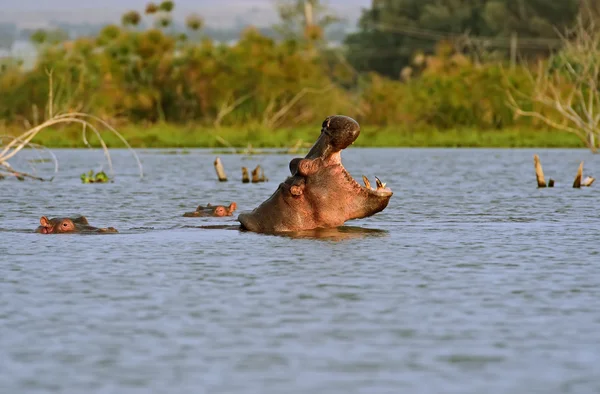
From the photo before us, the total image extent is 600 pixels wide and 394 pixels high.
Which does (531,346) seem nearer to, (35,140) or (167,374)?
(167,374)

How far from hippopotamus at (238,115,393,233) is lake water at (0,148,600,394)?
34cm

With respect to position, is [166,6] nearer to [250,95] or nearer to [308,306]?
[250,95]

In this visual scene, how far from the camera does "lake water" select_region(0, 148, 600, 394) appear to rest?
8.09 metres

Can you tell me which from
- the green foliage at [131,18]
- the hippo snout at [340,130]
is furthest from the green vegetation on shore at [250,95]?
the hippo snout at [340,130]

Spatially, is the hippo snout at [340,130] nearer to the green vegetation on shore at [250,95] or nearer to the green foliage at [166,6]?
the green vegetation on shore at [250,95]

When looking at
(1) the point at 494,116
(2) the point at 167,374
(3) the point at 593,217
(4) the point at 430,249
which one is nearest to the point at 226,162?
(1) the point at 494,116

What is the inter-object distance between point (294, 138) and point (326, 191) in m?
36.9

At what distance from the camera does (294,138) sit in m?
52.1

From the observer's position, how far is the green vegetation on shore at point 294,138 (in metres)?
51.4

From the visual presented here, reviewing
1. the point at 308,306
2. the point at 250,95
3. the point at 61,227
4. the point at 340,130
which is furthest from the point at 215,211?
the point at 250,95

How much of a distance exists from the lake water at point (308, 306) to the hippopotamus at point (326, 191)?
1.12ft

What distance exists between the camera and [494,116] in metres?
56.8

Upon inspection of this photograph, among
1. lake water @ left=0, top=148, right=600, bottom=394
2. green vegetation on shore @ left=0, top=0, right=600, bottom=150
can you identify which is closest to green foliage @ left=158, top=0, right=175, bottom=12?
green vegetation on shore @ left=0, top=0, right=600, bottom=150

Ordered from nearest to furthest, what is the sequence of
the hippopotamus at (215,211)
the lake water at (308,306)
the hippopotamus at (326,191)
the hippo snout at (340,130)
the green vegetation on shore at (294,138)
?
the lake water at (308,306) < the hippo snout at (340,130) < the hippopotamus at (326,191) < the hippopotamus at (215,211) < the green vegetation on shore at (294,138)
